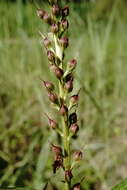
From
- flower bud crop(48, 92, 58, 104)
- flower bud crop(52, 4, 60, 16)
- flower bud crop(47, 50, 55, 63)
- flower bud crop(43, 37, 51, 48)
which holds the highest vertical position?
flower bud crop(52, 4, 60, 16)

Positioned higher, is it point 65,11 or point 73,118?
point 65,11

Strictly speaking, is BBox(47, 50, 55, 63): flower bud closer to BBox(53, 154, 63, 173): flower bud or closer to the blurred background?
BBox(53, 154, 63, 173): flower bud

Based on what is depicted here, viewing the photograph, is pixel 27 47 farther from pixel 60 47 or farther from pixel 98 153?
pixel 60 47

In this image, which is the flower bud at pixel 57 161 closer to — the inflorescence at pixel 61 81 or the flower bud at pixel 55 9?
the inflorescence at pixel 61 81

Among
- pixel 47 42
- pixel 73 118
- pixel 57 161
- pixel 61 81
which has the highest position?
pixel 47 42

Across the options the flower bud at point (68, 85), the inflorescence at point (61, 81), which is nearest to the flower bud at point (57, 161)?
the inflorescence at point (61, 81)

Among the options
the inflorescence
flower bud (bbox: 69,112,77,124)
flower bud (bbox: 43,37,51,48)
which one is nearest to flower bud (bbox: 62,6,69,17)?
the inflorescence

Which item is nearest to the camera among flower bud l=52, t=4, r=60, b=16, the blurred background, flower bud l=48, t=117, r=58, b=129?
flower bud l=52, t=4, r=60, b=16

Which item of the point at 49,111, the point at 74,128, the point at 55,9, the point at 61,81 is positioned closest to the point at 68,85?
the point at 61,81

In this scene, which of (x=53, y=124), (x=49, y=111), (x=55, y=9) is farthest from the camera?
Answer: (x=49, y=111)

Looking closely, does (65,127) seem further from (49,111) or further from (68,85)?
(49,111)

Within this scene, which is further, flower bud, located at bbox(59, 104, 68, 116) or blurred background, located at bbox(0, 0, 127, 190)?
blurred background, located at bbox(0, 0, 127, 190)
